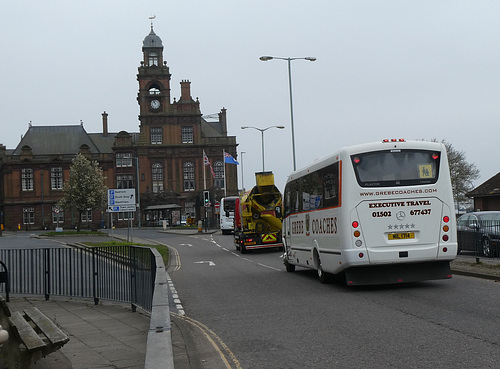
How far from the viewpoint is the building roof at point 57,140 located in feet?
322

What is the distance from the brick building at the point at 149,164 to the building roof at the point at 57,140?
2025 millimetres

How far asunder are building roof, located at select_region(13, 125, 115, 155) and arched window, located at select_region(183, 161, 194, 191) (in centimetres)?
1554

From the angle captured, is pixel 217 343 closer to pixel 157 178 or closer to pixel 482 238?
pixel 482 238

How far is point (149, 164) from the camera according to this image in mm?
93812

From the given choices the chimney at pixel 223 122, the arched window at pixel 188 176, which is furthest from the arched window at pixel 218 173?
the chimney at pixel 223 122

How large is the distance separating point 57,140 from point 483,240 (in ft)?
293

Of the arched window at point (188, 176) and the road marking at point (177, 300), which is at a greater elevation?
the arched window at point (188, 176)

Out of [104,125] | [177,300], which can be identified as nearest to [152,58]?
[104,125]

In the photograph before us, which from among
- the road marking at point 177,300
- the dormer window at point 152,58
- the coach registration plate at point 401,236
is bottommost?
the road marking at point 177,300

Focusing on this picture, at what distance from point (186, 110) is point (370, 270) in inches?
3249

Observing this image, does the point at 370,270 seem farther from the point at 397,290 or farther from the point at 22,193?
the point at 22,193

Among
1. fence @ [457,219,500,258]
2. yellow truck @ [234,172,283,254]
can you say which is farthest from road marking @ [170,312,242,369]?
yellow truck @ [234,172,283,254]

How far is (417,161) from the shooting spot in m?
13.7

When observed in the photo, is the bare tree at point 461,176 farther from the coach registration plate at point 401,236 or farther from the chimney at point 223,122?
the coach registration plate at point 401,236
